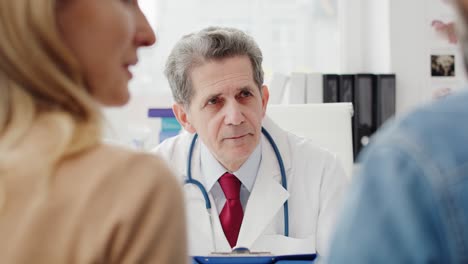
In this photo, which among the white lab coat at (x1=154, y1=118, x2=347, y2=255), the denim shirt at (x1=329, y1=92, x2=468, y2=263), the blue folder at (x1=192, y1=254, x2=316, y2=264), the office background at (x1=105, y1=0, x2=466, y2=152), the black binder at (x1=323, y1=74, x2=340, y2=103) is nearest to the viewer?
the denim shirt at (x1=329, y1=92, x2=468, y2=263)

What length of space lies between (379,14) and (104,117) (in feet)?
8.40

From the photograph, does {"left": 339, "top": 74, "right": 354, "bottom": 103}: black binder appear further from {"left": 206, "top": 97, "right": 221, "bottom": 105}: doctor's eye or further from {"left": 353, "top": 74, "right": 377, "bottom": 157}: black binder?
{"left": 206, "top": 97, "right": 221, "bottom": 105}: doctor's eye

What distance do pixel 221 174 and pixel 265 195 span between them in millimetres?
148

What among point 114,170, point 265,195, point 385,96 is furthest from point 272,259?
point 385,96

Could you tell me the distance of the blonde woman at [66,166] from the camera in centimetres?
57

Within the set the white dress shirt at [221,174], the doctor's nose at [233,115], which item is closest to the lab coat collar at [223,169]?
the white dress shirt at [221,174]

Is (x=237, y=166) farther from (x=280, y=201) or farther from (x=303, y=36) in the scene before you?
(x=303, y=36)

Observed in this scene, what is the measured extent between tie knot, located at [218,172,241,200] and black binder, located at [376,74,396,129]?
1.33 meters

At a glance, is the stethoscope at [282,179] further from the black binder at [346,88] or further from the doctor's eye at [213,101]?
the black binder at [346,88]

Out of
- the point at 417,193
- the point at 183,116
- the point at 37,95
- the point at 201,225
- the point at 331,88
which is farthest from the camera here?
the point at 331,88

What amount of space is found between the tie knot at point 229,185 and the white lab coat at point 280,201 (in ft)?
0.15

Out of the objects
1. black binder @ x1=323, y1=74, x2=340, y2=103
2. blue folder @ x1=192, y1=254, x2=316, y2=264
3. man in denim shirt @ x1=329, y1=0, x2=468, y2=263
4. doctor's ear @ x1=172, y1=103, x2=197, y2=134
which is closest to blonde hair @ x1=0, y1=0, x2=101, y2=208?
man in denim shirt @ x1=329, y1=0, x2=468, y2=263

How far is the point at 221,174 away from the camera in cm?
176

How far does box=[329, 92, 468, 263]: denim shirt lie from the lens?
51 centimetres
